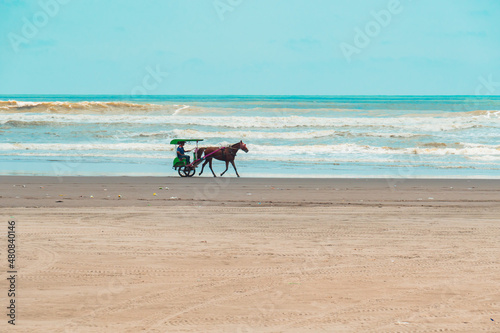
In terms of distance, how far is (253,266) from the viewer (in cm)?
608

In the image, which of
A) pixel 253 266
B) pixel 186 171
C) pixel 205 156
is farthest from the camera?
pixel 205 156

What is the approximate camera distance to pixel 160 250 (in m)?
6.72

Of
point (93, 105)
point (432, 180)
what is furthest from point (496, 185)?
point (93, 105)

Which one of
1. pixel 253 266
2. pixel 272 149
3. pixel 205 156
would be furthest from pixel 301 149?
pixel 253 266

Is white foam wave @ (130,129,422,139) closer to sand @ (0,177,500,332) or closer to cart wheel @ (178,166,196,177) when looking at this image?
cart wheel @ (178,166,196,177)

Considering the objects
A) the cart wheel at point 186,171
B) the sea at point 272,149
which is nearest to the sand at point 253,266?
the cart wheel at point 186,171

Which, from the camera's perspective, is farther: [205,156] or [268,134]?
[268,134]

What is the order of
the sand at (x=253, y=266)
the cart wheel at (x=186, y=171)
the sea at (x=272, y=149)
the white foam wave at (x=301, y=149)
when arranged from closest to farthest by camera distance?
the sand at (x=253, y=266) → the cart wheel at (x=186, y=171) → the sea at (x=272, y=149) → the white foam wave at (x=301, y=149)

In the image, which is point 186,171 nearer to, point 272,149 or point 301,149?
point 301,149

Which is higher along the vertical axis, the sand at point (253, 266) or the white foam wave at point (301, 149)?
the sand at point (253, 266)

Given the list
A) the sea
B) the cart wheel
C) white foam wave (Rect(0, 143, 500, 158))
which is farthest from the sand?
white foam wave (Rect(0, 143, 500, 158))

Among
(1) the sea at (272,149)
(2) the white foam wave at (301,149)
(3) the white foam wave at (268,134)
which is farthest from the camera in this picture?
(3) the white foam wave at (268,134)

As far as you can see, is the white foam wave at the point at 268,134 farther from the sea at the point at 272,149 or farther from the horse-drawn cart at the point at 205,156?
the horse-drawn cart at the point at 205,156

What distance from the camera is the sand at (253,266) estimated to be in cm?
457
